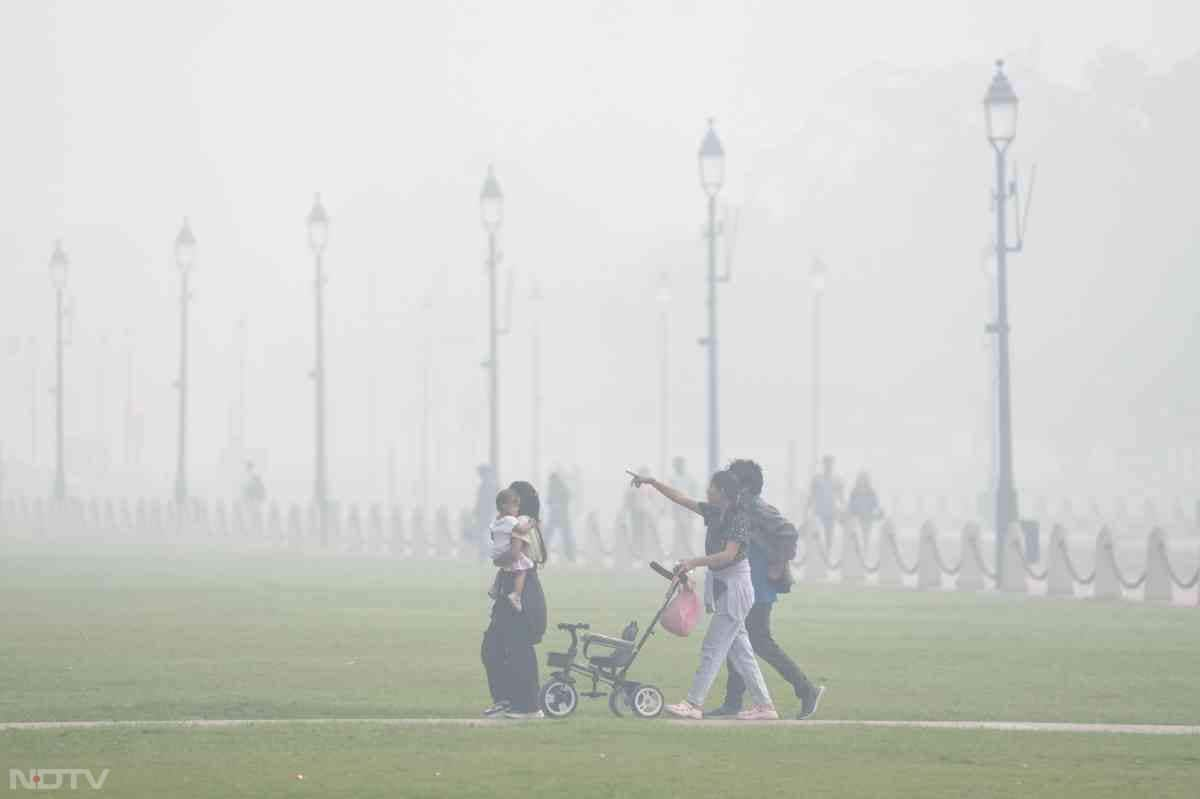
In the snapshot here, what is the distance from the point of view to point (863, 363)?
116938mm

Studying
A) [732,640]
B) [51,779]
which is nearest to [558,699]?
[732,640]

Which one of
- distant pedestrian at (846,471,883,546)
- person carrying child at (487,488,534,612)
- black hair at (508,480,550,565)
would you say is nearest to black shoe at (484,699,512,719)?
person carrying child at (487,488,534,612)

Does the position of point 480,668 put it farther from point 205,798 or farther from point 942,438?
point 942,438

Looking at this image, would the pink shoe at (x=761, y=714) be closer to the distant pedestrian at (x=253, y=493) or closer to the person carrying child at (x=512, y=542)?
the person carrying child at (x=512, y=542)

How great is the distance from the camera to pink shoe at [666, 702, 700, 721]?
1945cm

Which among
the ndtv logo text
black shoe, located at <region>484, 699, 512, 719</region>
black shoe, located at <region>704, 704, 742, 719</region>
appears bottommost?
the ndtv logo text

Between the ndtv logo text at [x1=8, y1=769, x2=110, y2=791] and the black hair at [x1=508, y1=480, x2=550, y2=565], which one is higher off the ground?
the black hair at [x1=508, y1=480, x2=550, y2=565]

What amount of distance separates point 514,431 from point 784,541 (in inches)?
6422

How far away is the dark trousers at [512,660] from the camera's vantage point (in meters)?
19.5

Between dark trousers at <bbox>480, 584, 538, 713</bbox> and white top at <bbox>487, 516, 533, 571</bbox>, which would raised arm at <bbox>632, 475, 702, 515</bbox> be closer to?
white top at <bbox>487, 516, 533, 571</bbox>

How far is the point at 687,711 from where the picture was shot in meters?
19.5

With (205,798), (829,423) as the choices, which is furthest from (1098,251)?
(205,798)

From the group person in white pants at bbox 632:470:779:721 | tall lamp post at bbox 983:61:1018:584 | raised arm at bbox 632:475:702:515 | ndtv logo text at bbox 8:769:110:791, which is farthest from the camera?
tall lamp post at bbox 983:61:1018:584

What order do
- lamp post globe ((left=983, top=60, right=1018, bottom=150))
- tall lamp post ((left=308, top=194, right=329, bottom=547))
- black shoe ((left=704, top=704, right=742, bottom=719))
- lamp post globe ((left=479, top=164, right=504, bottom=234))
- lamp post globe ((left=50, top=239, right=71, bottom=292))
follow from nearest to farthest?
black shoe ((left=704, top=704, right=742, bottom=719)), lamp post globe ((left=983, top=60, right=1018, bottom=150)), lamp post globe ((left=479, top=164, right=504, bottom=234)), tall lamp post ((left=308, top=194, right=329, bottom=547)), lamp post globe ((left=50, top=239, right=71, bottom=292))
